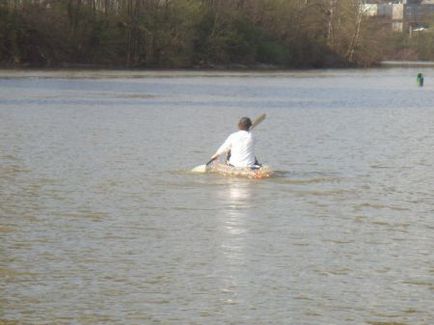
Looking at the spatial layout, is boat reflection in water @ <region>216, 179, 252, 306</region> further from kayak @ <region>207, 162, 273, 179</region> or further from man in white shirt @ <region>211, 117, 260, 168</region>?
man in white shirt @ <region>211, 117, 260, 168</region>

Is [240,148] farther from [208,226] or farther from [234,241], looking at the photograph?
[234,241]

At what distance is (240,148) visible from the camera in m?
20.3

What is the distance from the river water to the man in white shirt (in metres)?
0.39

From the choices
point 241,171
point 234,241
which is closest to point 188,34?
point 241,171

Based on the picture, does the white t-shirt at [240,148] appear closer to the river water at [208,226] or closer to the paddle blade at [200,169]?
the river water at [208,226]

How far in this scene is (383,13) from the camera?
171000mm

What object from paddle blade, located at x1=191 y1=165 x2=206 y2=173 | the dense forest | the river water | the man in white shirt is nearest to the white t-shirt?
the man in white shirt

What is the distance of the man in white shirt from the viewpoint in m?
20.2

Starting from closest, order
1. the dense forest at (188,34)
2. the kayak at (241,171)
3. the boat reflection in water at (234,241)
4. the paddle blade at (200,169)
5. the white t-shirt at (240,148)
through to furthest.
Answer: the boat reflection in water at (234,241) → the white t-shirt at (240,148) → the kayak at (241,171) → the paddle blade at (200,169) → the dense forest at (188,34)

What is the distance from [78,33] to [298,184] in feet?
213

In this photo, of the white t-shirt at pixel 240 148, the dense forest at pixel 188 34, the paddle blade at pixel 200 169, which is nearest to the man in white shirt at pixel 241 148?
the white t-shirt at pixel 240 148

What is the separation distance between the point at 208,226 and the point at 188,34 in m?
72.6

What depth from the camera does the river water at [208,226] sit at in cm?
1120

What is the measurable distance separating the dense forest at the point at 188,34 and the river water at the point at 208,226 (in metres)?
47.4
